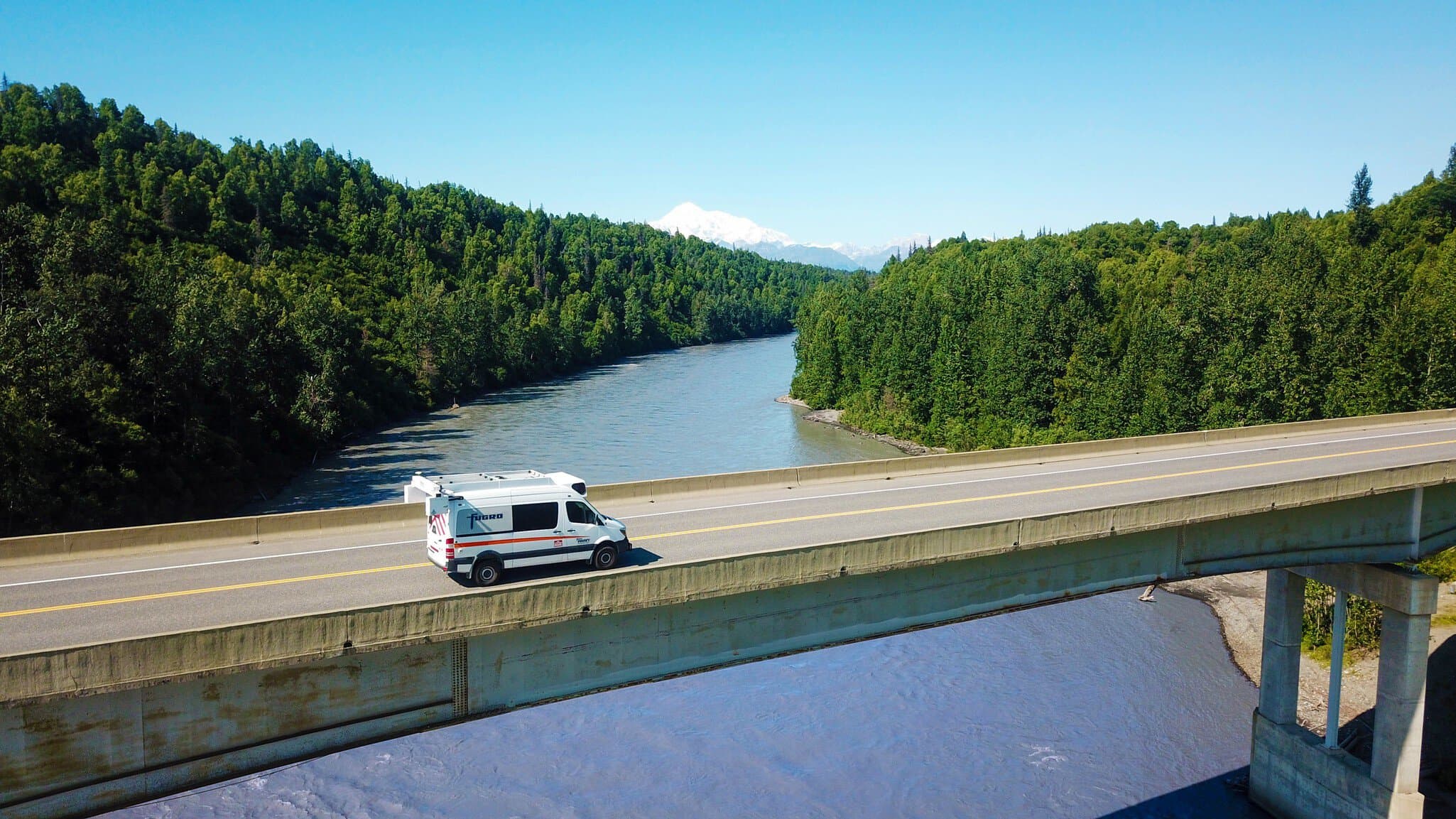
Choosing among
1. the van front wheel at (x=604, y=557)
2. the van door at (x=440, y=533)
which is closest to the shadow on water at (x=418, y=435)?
the van door at (x=440, y=533)

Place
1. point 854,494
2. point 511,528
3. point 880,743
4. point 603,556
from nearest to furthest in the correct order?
point 511,528, point 603,556, point 854,494, point 880,743

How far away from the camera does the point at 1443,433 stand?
113 feet

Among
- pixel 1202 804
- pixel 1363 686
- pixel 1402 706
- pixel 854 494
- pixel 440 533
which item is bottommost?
pixel 1202 804

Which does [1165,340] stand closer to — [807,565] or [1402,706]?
[1402,706]

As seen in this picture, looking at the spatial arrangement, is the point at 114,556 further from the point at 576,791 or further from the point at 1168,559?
the point at 1168,559

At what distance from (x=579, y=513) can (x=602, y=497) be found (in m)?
5.61

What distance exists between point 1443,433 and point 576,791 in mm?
33770

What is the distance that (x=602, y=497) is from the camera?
71.9 ft

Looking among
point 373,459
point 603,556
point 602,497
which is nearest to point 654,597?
point 603,556

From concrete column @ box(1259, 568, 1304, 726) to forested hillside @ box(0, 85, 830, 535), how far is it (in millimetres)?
39791

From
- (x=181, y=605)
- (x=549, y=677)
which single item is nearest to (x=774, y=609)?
(x=549, y=677)

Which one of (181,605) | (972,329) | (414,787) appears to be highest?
(972,329)

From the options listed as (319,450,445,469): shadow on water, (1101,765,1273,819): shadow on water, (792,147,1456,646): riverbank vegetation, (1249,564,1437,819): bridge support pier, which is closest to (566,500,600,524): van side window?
(1101,765,1273,819): shadow on water

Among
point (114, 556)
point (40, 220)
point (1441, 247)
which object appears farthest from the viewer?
point (1441, 247)
